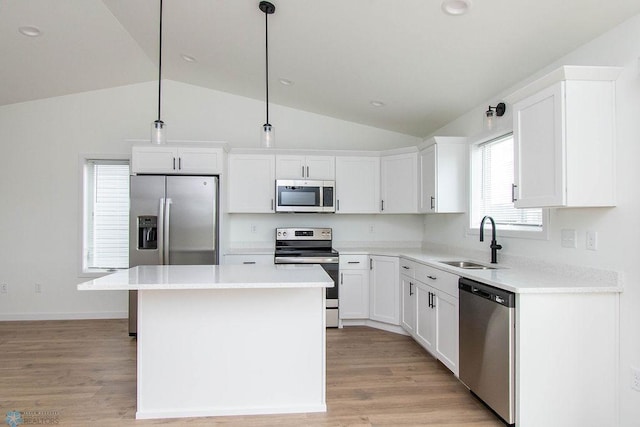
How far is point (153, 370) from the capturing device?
7.34ft

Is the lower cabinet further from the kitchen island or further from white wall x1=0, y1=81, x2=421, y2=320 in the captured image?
white wall x1=0, y1=81, x2=421, y2=320

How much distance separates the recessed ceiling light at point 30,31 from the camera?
9.89ft

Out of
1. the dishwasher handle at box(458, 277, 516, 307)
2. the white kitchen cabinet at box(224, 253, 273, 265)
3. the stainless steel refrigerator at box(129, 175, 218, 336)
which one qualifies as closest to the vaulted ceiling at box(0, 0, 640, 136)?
the stainless steel refrigerator at box(129, 175, 218, 336)

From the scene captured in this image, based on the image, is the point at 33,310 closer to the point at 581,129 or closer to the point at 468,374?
the point at 468,374

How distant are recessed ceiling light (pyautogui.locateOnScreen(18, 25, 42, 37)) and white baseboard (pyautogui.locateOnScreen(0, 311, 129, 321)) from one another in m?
3.13

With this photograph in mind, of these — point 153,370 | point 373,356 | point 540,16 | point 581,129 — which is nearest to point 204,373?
point 153,370

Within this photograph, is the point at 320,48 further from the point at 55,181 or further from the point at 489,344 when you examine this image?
the point at 55,181

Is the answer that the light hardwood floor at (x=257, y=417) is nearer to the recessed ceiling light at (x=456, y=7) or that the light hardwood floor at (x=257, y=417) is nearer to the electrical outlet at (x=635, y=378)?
the electrical outlet at (x=635, y=378)

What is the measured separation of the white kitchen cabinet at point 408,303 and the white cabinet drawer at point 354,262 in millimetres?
486

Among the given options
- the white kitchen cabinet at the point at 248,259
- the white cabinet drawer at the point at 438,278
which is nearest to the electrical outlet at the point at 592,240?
the white cabinet drawer at the point at 438,278

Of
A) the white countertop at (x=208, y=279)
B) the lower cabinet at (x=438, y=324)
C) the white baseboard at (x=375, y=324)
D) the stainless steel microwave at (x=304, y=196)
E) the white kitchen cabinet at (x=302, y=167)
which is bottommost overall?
the white baseboard at (x=375, y=324)

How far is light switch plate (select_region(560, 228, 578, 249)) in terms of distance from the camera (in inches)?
87.0

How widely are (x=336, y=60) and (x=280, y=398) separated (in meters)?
2.68

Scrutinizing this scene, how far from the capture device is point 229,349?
7.49 feet
